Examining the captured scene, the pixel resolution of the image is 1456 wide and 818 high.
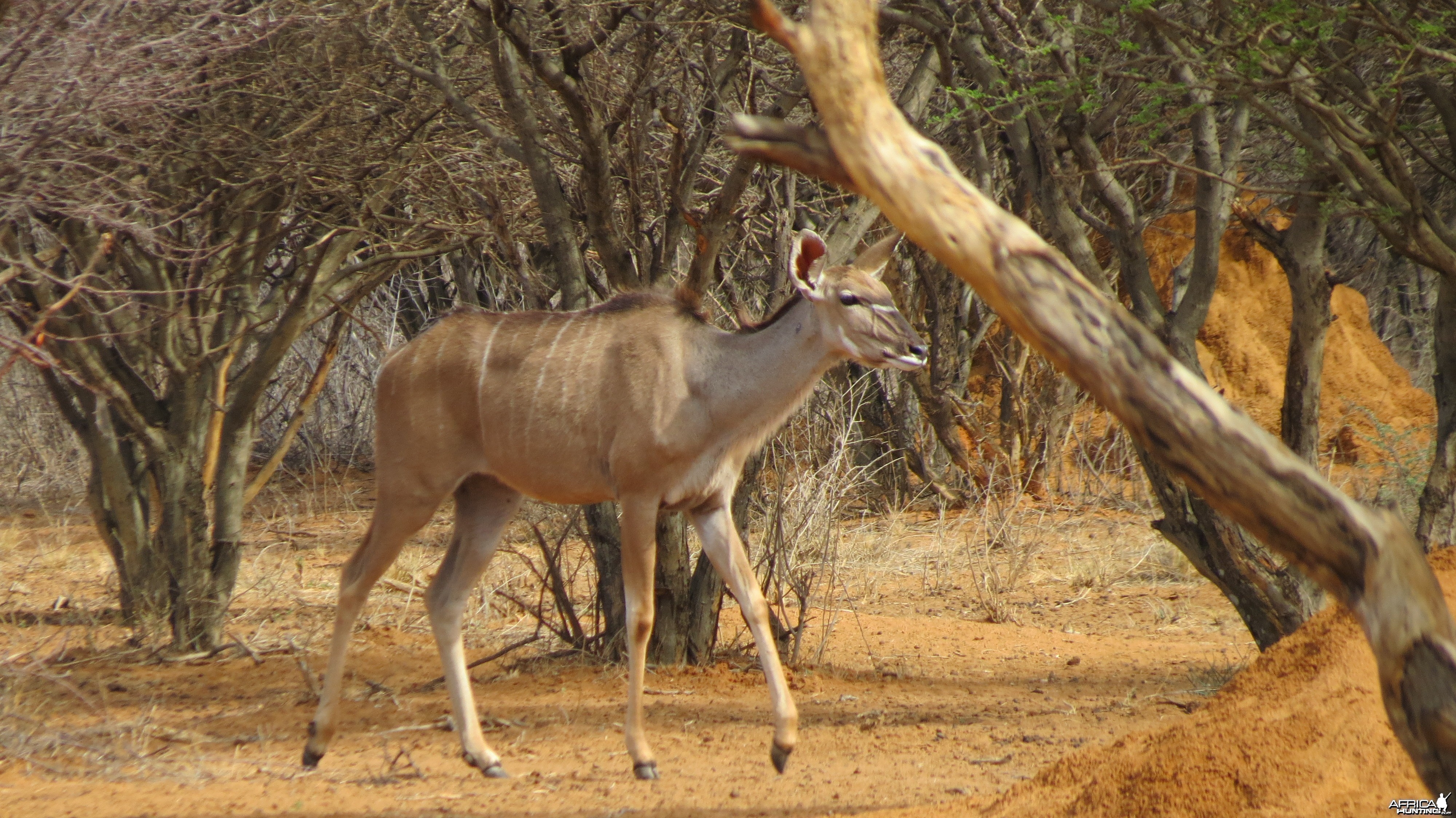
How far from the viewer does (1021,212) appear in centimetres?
1027

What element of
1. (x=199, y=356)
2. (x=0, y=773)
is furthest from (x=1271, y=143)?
(x=0, y=773)

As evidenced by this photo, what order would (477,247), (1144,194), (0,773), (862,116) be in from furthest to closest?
(1144,194) < (477,247) < (0,773) < (862,116)

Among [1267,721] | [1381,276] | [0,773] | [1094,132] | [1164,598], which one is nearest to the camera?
[1267,721]

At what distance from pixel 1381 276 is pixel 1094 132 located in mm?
10490

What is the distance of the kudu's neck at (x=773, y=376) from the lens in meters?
5.32

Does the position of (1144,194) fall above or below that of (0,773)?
above

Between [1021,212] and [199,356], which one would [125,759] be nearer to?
[199,356]

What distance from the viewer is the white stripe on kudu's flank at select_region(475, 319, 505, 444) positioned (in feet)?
18.6


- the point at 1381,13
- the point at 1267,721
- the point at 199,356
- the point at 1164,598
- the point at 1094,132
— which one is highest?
the point at 1381,13

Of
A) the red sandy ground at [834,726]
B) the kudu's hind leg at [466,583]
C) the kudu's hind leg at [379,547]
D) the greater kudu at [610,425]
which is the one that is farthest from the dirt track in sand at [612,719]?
the kudu's hind leg at [379,547]

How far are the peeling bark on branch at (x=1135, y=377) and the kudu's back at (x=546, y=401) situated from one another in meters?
2.42

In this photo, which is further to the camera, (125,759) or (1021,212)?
(1021,212)

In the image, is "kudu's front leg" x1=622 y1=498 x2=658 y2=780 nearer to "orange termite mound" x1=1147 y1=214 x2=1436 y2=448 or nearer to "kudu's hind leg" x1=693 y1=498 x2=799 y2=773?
"kudu's hind leg" x1=693 y1=498 x2=799 y2=773

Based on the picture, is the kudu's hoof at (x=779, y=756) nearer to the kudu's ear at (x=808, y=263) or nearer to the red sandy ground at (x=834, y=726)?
the red sandy ground at (x=834, y=726)
